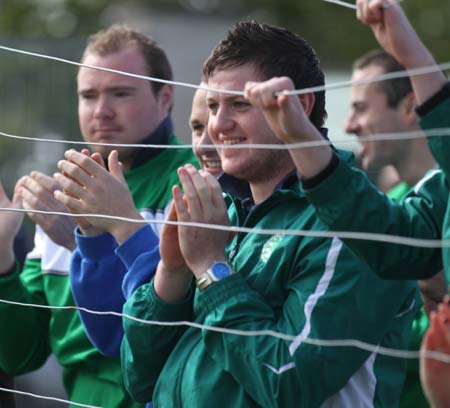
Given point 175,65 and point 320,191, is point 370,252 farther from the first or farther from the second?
point 175,65

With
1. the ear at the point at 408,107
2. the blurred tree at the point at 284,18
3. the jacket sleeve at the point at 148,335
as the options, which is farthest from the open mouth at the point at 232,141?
the blurred tree at the point at 284,18

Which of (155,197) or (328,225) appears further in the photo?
(155,197)

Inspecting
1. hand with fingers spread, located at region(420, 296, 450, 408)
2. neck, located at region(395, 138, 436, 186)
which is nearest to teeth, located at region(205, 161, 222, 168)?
hand with fingers spread, located at region(420, 296, 450, 408)

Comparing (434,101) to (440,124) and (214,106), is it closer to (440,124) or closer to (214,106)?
(440,124)

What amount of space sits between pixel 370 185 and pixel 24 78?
24.4ft

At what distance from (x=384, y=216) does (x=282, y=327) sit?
338mm

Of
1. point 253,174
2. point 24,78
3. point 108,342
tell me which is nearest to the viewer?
point 253,174

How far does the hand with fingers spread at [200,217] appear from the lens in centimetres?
262

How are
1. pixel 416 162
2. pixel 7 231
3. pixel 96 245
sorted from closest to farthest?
pixel 96 245
pixel 7 231
pixel 416 162

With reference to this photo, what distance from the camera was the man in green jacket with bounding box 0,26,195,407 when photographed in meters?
3.60

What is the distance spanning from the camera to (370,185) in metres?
2.41

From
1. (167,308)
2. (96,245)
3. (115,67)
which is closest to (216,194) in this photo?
(167,308)

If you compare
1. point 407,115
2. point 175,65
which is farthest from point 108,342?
point 175,65

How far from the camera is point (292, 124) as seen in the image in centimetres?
235
